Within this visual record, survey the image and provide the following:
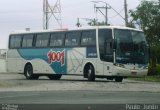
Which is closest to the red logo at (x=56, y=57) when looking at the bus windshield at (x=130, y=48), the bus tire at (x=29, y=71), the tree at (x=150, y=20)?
the bus tire at (x=29, y=71)

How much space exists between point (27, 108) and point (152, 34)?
144ft

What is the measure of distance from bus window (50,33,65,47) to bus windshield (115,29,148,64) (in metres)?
4.60

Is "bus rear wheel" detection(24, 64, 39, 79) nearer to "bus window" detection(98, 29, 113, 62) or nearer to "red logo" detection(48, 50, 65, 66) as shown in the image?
"red logo" detection(48, 50, 65, 66)

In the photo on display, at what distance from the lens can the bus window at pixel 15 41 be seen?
38.9 meters

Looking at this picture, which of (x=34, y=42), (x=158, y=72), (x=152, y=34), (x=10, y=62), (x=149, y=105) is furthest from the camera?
(x=152, y=34)

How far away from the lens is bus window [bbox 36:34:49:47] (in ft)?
120

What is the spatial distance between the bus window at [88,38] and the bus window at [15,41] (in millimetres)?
6649

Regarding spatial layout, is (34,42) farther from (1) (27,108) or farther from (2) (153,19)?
(1) (27,108)

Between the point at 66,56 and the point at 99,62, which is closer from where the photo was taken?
the point at 99,62

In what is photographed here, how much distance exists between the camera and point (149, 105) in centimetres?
932

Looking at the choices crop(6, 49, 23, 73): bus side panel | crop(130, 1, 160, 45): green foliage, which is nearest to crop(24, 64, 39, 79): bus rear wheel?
crop(6, 49, 23, 73): bus side panel

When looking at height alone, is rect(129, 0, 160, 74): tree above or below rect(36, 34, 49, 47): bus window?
above

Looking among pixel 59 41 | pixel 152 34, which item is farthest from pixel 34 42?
pixel 152 34

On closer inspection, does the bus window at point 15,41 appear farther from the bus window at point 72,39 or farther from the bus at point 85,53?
the bus window at point 72,39
